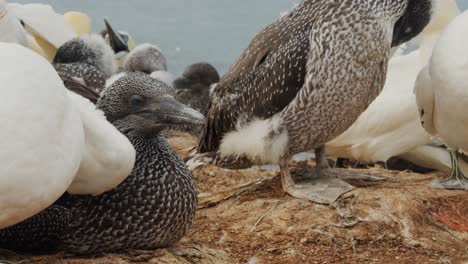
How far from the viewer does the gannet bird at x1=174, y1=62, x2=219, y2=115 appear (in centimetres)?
793

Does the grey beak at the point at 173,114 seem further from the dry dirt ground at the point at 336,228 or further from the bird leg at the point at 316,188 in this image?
the bird leg at the point at 316,188

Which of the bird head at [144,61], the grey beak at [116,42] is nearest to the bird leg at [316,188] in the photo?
the bird head at [144,61]

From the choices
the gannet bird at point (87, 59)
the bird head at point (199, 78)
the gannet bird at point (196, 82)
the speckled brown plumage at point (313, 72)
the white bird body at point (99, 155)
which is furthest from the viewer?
the bird head at point (199, 78)

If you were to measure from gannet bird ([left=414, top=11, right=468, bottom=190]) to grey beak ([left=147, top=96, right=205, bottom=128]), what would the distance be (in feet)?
5.25

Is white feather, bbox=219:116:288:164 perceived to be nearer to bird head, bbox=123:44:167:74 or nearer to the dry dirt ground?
the dry dirt ground

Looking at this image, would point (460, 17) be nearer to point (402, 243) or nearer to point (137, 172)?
point (402, 243)

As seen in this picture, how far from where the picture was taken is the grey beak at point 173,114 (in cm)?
334

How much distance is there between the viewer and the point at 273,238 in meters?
4.15

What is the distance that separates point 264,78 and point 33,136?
6.86 feet

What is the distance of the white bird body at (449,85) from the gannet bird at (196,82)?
342 centimetres

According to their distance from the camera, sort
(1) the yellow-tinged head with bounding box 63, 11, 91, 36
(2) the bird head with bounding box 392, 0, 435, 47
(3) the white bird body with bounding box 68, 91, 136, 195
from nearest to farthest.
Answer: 1. (3) the white bird body with bounding box 68, 91, 136, 195
2. (2) the bird head with bounding box 392, 0, 435, 47
3. (1) the yellow-tinged head with bounding box 63, 11, 91, 36

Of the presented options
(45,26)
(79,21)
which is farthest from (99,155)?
(79,21)

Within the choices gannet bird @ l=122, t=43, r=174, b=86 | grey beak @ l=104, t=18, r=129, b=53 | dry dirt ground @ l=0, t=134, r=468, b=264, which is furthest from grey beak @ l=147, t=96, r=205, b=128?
grey beak @ l=104, t=18, r=129, b=53

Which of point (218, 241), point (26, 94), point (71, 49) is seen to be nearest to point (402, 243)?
point (218, 241)
